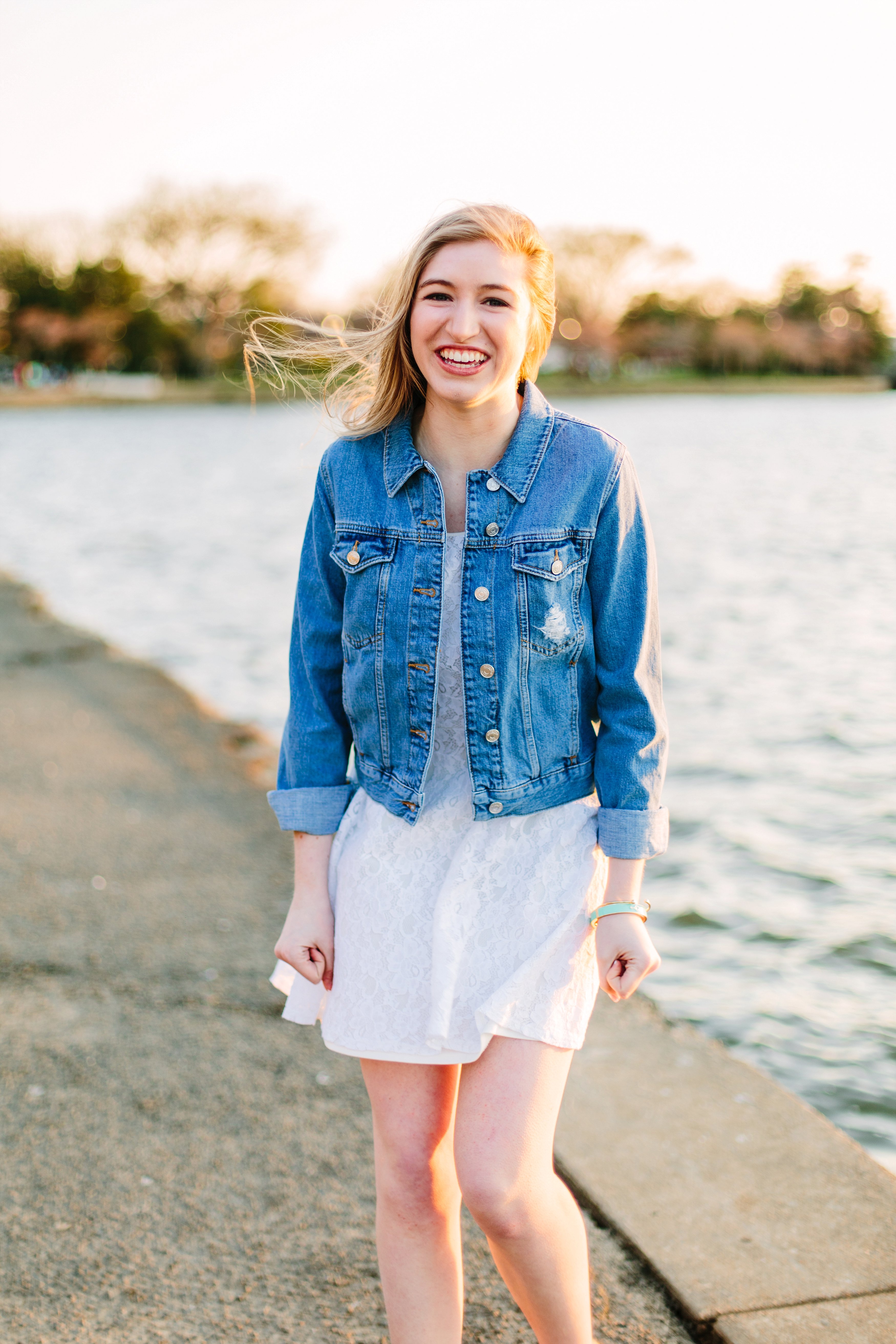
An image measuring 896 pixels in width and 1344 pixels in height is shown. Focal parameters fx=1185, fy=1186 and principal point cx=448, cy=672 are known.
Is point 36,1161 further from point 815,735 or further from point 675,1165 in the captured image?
point 815,735

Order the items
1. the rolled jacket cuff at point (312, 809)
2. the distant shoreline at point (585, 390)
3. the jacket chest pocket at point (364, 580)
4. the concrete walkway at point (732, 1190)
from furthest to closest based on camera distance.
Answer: the distant shoreline at point (585, 390), the concrete walkway at point (732, 1190), the rolled jacket cuff at point (312, 809), the jacket chest pocket at point (364, 580)

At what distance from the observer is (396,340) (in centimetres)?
204

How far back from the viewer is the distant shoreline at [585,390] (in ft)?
204

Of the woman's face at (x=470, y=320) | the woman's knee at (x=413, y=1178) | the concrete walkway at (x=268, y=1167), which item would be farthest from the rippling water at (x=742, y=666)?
the woman's knee at (x=413, y=1178)

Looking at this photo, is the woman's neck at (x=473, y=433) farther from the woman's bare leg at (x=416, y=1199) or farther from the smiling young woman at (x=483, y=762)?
the woman's bare leg at (x=416, y=1199)

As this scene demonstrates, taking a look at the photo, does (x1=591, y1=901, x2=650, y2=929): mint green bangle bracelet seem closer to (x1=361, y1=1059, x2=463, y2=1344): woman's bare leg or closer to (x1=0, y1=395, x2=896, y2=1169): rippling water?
(x1=361, y1=1059, x2=463, y2=1344): woman's bare leg

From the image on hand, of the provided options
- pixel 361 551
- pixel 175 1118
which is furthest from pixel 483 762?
pixel 175 1118

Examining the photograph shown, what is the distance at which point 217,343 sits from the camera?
7281 cm

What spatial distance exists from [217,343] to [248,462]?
133 feet

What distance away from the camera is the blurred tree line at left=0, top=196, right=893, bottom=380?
66688mm

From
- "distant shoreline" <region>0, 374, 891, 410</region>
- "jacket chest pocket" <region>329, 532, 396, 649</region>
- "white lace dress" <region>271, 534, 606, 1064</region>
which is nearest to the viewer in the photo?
"white lace dress" <region>271, 534, 606, 1064</region>

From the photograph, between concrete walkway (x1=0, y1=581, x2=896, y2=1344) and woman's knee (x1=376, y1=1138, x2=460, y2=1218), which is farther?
concrete walkway (x1=0, y1=581, x2=896, y2=1344)

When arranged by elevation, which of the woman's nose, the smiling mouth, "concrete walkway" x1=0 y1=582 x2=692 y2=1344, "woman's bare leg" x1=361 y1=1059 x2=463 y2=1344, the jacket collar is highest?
the woman's nose

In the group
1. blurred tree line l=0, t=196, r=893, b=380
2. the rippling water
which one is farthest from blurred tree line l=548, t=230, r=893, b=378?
the rippling water
